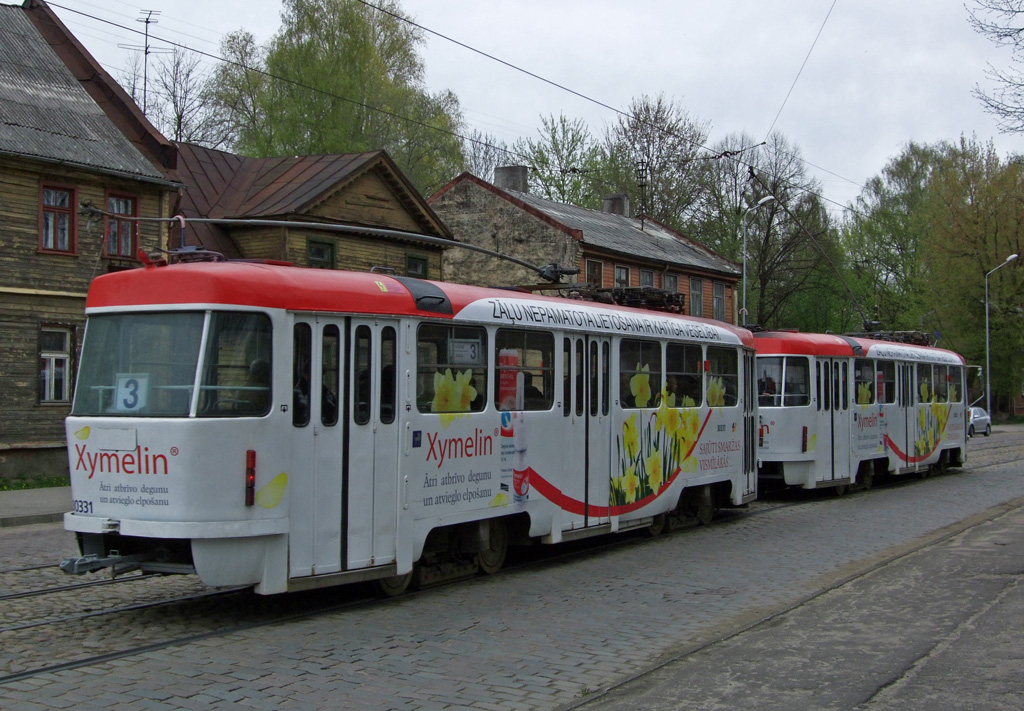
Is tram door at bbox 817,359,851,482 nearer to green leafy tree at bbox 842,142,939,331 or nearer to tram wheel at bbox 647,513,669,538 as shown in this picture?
tram wheel at bbox 647,513,669,538

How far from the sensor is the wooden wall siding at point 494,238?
37.8m

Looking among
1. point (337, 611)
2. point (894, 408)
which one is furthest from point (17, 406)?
point (894, 408)

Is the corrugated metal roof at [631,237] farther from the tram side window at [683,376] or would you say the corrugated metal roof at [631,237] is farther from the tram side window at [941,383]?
the tram side window at [683,376]

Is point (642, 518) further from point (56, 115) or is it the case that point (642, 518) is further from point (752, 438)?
point (56, 115)

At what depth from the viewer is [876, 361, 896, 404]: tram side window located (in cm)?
2170

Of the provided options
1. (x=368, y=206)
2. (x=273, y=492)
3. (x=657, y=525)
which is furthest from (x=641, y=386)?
(x=368, y=206)

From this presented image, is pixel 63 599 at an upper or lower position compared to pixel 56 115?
lower

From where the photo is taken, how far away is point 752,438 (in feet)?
53.6

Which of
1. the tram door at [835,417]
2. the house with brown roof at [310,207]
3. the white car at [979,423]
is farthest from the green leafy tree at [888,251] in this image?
Answer: the tram door at [835,417]

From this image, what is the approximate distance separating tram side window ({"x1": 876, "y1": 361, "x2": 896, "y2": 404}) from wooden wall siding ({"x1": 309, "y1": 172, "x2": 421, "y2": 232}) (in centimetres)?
1498

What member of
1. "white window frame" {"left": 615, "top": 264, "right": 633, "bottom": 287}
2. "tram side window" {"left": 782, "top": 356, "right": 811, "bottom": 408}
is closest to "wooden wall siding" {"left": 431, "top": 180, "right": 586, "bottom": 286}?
"white window frame" {"left": 615, "top": 264, "right": 633, "bottom": 287}

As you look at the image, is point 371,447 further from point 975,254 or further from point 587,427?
point 975,254

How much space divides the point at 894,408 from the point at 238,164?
21251 mm

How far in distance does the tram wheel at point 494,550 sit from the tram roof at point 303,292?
6.61 ft
